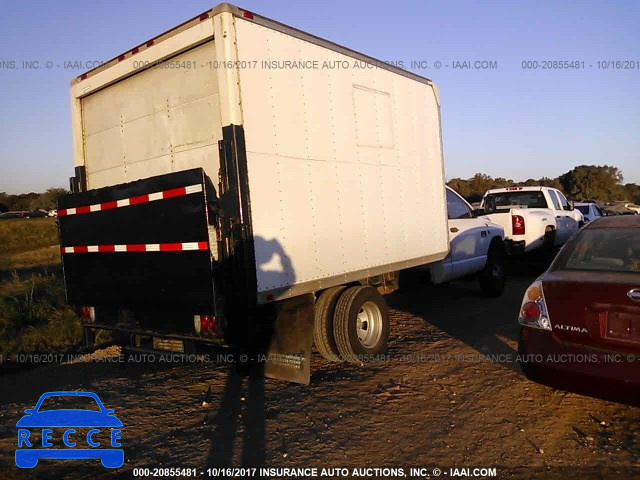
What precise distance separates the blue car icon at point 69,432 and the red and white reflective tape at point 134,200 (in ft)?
5.79

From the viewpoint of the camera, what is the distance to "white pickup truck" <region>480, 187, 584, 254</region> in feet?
36.3

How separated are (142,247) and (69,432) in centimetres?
167

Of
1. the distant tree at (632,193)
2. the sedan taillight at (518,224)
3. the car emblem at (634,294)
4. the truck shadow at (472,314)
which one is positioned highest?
the distant tree at (632,193)

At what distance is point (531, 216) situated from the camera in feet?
36.4

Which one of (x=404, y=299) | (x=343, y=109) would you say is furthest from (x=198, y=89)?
(x=404, y=299)

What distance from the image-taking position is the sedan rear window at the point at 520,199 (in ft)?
42.0

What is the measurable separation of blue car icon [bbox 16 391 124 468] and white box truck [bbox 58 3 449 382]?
2.66ft

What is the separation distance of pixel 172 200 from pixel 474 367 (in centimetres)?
359

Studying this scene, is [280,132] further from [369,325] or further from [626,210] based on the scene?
[626,210]

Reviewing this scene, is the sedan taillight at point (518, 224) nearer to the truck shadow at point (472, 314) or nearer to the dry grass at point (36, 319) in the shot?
the truck shadow at point (472, 314)

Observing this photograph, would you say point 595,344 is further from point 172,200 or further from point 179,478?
point 172,200

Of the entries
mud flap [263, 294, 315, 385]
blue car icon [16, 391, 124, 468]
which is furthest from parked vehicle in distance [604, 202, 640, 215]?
blue car icon [16, 391, 124, 468]

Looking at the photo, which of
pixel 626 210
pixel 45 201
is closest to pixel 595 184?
pixel 626 210

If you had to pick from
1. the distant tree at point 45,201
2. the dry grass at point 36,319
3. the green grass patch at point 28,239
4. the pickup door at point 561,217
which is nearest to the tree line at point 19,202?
the distant tree at point 45,201
